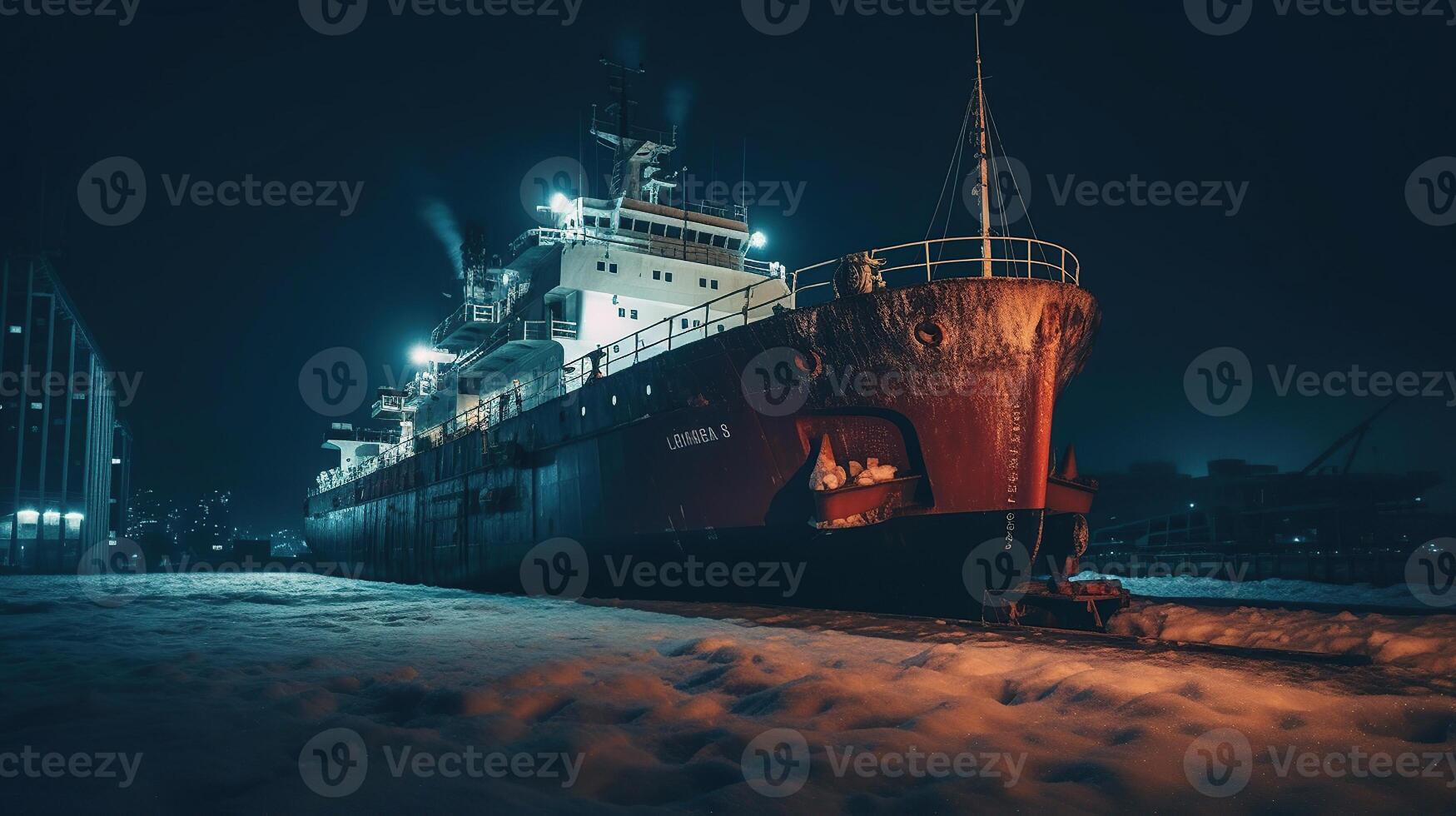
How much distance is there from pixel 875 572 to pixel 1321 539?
95.1 feet

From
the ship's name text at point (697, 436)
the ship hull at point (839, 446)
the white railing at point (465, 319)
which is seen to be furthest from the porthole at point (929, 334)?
the white railing at point (465, 319)

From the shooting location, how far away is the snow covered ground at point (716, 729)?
12.5ft

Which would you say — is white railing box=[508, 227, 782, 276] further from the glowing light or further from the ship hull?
the glowing light

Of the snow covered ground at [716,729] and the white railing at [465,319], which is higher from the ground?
the white railing at [465,319]

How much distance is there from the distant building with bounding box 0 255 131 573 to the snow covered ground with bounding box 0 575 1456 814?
45.8m

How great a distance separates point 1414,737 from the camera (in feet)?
15.6

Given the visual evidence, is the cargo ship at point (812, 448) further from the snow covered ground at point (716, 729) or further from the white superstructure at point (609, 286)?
the snow covered ground at point (716, 729)

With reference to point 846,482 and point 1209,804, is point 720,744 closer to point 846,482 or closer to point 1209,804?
point 1209,804

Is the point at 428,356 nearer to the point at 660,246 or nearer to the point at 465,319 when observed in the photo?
the point at 465,319

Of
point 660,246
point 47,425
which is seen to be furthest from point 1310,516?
point 47,425

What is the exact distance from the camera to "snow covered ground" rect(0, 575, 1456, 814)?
380 cm

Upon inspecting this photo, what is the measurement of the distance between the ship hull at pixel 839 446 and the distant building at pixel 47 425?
138 ft

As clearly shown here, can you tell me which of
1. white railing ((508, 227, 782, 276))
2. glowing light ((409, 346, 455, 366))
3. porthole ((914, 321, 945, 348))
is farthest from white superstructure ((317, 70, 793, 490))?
porthole ((914, 321, 945, 348))

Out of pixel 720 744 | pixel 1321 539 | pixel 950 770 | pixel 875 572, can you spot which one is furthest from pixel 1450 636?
pixel 1321 539
